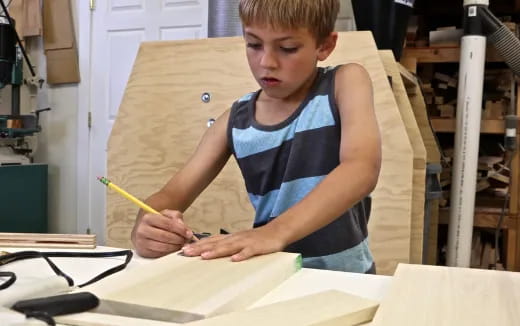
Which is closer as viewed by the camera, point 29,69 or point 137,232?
point 137,232

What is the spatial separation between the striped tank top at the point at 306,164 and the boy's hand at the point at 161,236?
0.24 meters

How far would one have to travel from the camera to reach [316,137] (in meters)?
1.05

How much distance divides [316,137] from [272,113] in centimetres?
11

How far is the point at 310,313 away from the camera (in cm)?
47

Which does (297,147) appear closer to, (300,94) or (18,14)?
(300,94)

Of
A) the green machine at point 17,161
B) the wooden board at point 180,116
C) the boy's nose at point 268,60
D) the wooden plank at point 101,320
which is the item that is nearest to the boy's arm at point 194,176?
the boy's nose at point 268,60

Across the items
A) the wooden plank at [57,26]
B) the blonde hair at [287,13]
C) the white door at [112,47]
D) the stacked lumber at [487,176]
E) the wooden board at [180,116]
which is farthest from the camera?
the wooden plank at [57,26]

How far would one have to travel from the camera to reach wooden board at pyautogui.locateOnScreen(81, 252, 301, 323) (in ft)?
1.57

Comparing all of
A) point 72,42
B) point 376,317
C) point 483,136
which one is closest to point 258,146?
point 376,317

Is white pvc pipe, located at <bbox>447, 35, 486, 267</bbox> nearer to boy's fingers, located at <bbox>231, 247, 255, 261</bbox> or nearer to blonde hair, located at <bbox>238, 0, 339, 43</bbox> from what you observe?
blonde hair, located at <bbox>238, 0, 339, 43</bbox>

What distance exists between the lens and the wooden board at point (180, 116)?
1.83 meters

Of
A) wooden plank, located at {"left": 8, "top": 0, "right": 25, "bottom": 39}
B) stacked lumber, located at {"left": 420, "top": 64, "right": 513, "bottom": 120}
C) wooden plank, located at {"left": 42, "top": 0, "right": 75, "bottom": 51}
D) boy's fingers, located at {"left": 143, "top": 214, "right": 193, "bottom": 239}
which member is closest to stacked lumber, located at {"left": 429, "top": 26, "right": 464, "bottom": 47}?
stacked lumber, located at {"left": 420, "top": 64, "right": 513, "bottom": 120}

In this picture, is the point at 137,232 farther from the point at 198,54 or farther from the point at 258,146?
the point at 198,54

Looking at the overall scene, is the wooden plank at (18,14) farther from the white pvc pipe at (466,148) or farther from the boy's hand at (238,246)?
the boy's hand at (238,246)
